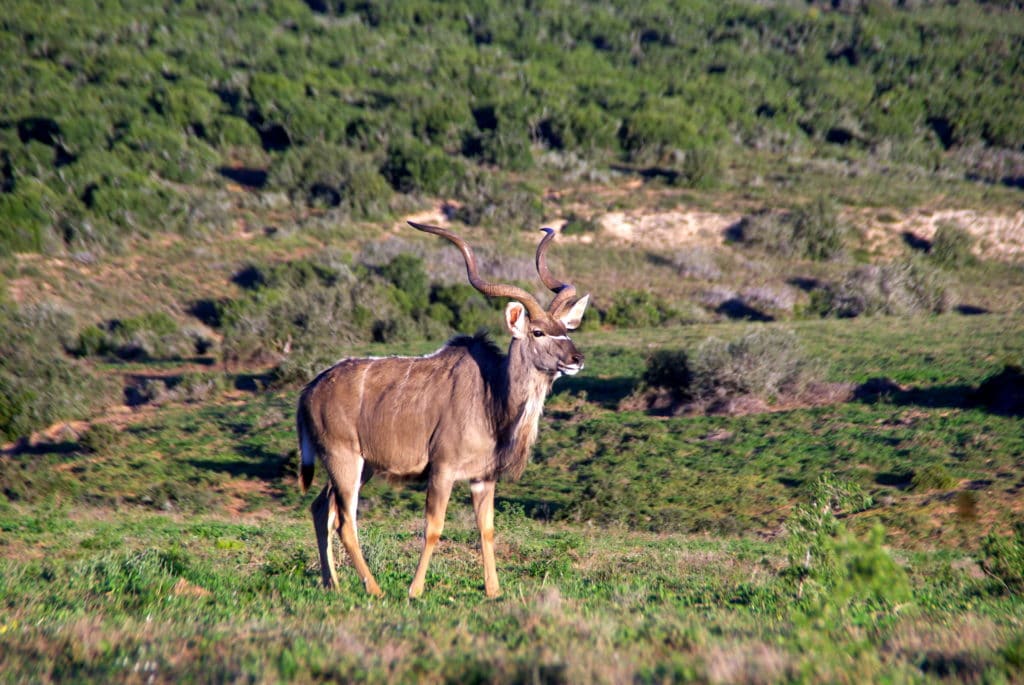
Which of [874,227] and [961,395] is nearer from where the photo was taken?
[961,395]

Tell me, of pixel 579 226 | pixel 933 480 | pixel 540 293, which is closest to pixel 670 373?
pixel 933 480

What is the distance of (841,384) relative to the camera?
1741cm

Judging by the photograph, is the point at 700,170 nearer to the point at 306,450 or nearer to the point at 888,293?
the point at 888,293

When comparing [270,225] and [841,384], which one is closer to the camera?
[841,384]

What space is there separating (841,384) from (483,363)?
36.7 ft

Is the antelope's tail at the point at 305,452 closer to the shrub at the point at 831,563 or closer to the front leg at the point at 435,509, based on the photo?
the front leg at the point at 435,509

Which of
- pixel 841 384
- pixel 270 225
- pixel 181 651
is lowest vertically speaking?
pixel 270 225

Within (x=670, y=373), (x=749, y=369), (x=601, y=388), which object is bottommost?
(x=601, y=388)

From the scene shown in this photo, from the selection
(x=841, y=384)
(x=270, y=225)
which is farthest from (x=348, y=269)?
(x=841, y=384)

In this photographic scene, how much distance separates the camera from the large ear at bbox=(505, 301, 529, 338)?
8133mm

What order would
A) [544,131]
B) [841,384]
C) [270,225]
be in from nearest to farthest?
[841,384] < [270,225] < [544,131]

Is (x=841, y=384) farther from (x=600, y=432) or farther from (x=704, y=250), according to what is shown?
(x=704, y=250)

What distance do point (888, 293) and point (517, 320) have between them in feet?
82.6

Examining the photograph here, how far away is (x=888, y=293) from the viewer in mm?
29938
